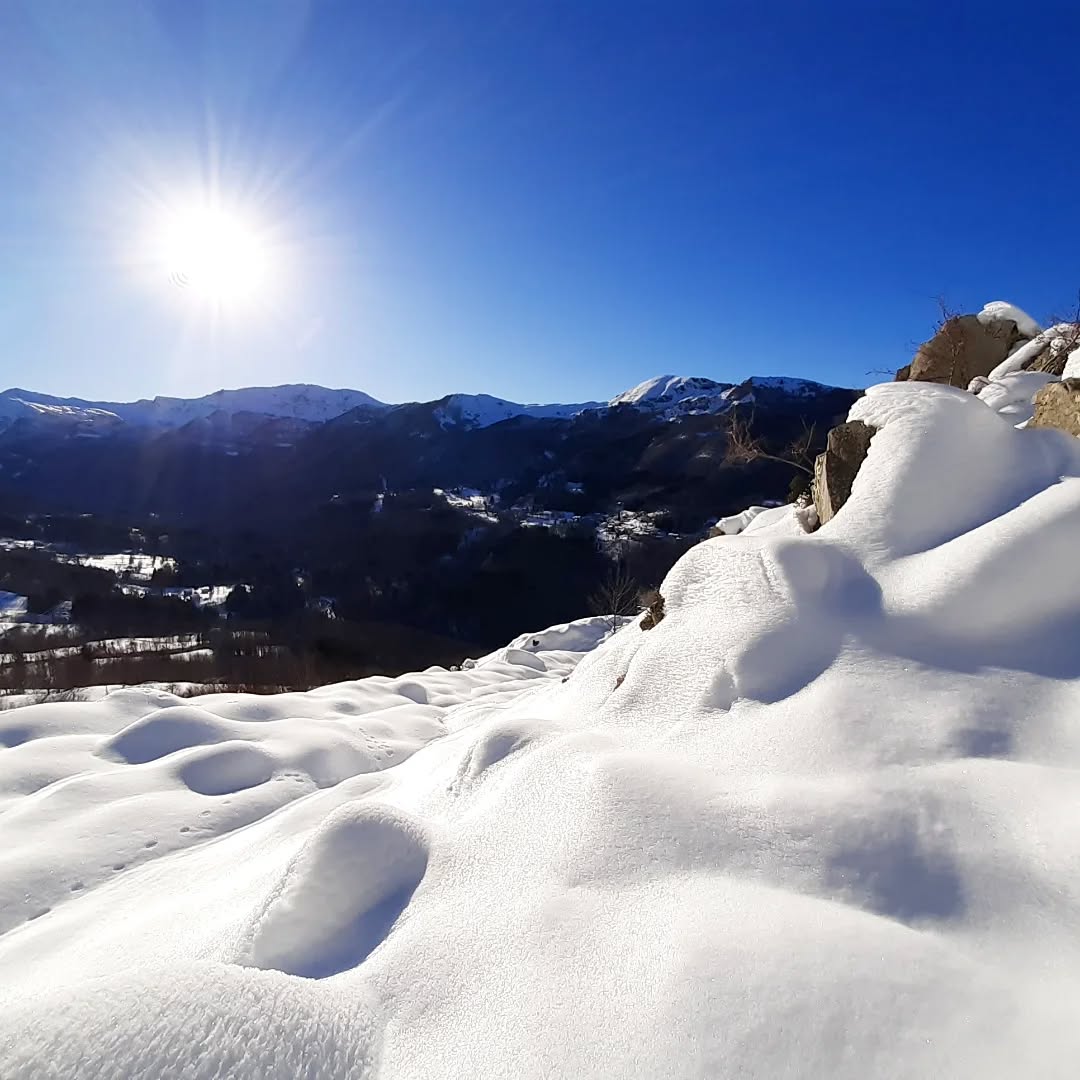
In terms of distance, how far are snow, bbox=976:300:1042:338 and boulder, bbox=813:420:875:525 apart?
7554 millimetres

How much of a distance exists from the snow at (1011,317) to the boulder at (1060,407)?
7.29 m

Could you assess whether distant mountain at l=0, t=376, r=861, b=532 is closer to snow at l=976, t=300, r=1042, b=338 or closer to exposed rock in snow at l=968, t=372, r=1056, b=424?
snow at l=976, t=300, r=1042, b=338

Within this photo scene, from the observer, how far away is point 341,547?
367ft

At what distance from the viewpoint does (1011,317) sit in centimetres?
1148

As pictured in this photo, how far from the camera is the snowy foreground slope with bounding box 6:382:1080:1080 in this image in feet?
5.59

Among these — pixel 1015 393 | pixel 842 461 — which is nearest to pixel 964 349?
pixel 1015 393

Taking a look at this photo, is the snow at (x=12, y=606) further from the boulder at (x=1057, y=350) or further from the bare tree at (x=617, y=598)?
the boulder at (x=1057, y=350)

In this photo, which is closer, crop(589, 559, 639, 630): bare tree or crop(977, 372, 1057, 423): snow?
crop(977, 372, 1057, 423): snow

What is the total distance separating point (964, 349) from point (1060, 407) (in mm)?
6849

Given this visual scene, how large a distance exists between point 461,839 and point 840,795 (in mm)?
1889

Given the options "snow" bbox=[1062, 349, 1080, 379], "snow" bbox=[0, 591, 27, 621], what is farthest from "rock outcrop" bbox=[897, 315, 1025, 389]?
"snow" bbox=[0, 591, 27, 621]

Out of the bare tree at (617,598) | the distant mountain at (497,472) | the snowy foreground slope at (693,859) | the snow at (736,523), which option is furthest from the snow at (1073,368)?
the distant mountain at (497,472)

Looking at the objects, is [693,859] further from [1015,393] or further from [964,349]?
[964,349]

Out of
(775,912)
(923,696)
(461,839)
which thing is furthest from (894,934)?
(461,839)
